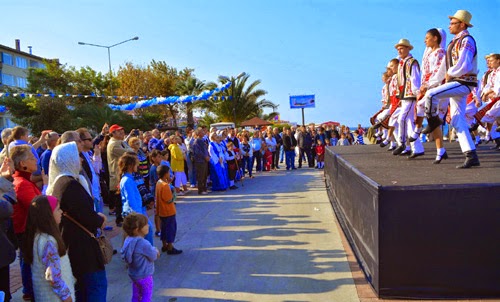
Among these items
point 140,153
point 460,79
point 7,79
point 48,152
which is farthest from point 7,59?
point 460,79

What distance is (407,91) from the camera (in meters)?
7.29

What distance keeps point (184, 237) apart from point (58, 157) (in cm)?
393

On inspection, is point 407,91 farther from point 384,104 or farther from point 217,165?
point 217,165

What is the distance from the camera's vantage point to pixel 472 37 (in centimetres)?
563

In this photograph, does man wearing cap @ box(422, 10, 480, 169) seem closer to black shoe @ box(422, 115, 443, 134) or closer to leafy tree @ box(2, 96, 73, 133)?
black shoe @ box(422, 115, 443, 134)

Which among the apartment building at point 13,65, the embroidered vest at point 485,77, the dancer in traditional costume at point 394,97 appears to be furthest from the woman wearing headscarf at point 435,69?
the apartment building at point 13,65

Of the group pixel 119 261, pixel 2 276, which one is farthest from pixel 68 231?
pixel 119 261

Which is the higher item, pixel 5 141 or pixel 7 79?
pixel 7 79

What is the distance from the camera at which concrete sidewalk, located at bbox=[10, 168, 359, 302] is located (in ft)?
16.0

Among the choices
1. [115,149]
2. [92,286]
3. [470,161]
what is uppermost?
[115,149]

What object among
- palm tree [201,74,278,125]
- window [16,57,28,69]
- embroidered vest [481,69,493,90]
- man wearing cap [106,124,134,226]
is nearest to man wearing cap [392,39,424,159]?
embroidered vest [481,69,493,90]

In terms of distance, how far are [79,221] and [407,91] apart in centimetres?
561

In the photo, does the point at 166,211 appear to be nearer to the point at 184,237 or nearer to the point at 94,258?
the point at 184,237

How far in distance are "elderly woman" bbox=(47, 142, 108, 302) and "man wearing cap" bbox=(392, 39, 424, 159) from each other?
532 centimetres
